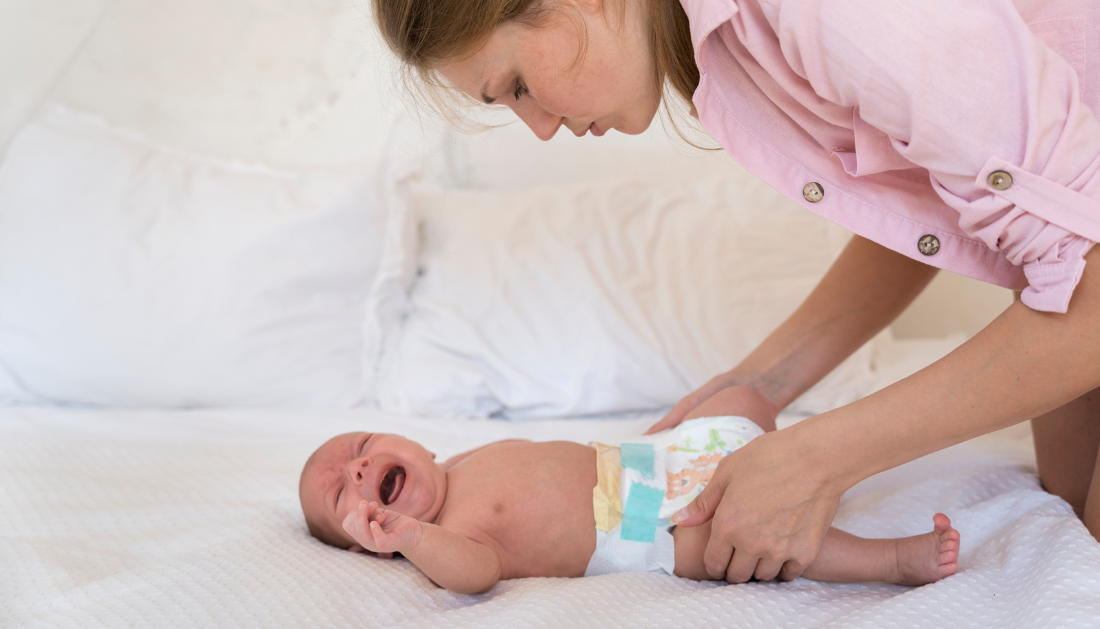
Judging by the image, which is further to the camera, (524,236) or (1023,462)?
(524,236)

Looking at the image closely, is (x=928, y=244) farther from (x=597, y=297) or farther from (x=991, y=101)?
(x=597, y=297)

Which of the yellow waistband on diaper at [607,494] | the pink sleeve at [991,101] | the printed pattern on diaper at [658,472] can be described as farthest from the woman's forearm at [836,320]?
the pink sleeve at [991,101]

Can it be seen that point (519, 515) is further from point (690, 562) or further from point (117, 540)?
point (117, 540)

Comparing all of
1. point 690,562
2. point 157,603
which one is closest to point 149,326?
point 157,603

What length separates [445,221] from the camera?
1.76 m

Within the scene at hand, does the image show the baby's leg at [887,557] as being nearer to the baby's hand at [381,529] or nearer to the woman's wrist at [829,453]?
the woman's wrist at [829,453]

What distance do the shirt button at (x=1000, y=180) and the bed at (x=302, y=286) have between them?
1.62ft

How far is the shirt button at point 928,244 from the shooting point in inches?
31.2

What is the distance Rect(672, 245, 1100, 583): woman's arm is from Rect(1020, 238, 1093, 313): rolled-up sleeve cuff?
1 cm

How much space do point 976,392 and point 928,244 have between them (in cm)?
18

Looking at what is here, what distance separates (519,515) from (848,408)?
43cm

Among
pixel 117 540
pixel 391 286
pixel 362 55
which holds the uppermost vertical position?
pixel 362 55

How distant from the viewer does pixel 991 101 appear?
62 cm

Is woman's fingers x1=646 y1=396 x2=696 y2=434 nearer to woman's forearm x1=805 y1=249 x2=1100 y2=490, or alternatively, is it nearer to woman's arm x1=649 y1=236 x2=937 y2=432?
woman's arm x1=649 y1=236 x2=937 y2=432
